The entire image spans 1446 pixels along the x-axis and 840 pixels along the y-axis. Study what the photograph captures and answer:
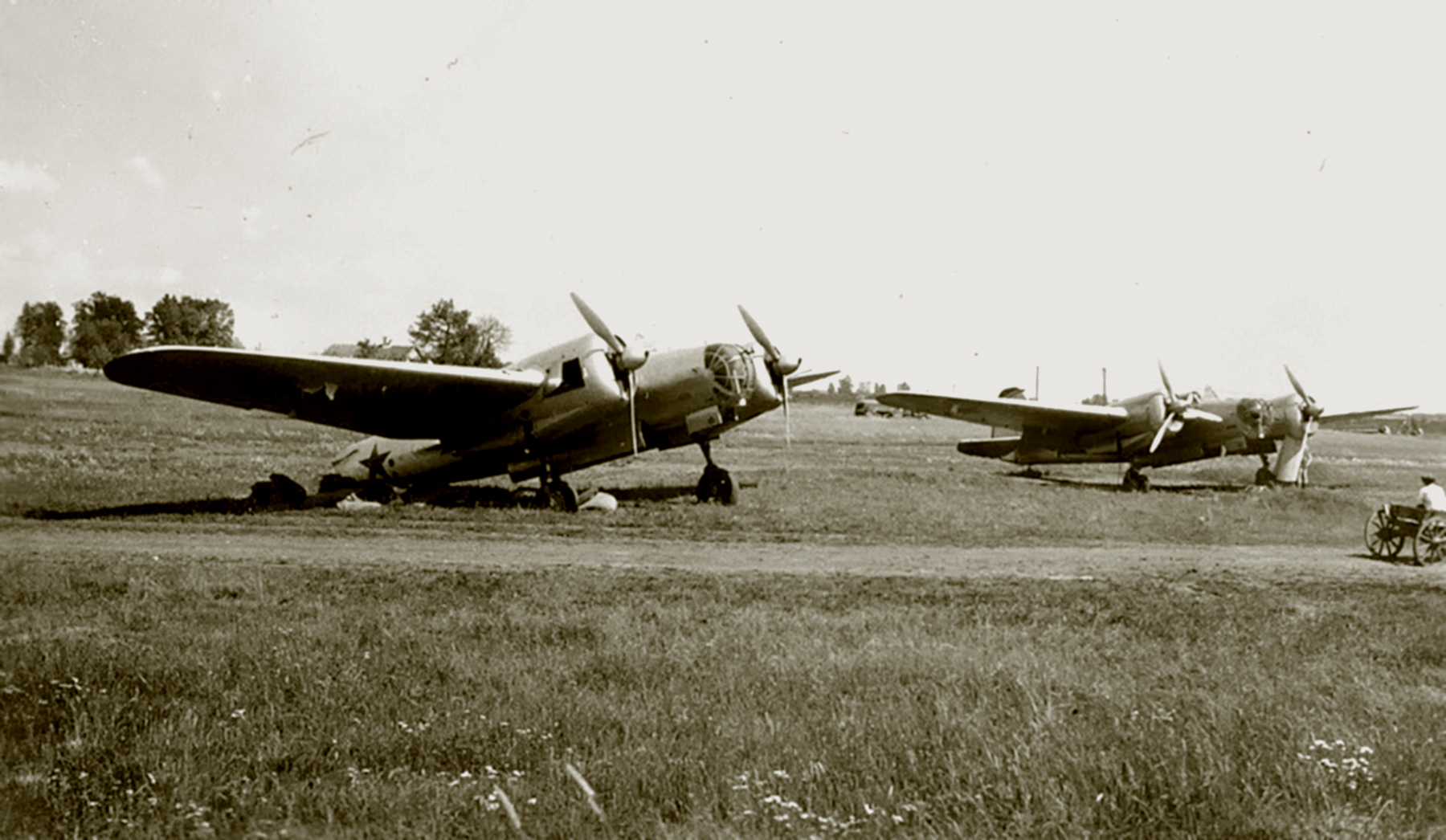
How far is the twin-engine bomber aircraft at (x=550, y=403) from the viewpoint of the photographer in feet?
56.9

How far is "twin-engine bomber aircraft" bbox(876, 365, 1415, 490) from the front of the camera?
28.4 metres

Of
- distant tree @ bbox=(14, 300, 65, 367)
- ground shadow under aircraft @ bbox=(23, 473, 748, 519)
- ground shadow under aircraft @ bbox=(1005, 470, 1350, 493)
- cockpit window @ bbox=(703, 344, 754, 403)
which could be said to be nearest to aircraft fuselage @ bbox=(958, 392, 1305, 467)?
ground shadow under aircraft @ bbox=(1005, 470, 1350, 493)

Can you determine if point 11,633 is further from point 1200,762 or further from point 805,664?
point 1200,762

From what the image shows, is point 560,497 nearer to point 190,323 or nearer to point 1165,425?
point 1165,425

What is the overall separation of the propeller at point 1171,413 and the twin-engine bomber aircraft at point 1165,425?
0.02m

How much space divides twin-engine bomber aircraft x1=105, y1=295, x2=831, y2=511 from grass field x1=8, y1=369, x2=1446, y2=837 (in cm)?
382

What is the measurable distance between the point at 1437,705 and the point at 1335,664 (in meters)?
1.14

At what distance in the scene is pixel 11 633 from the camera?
8.48 m

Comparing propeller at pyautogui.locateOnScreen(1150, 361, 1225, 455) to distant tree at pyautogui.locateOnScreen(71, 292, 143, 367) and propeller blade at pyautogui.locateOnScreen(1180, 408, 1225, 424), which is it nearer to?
propeller blade at pyautogui.locateOnScreen(1180, 408, 1225, 424)

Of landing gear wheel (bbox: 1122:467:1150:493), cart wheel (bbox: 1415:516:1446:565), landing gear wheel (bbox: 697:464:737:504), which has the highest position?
landing gear wheel (bbox: 697:464:737:504)

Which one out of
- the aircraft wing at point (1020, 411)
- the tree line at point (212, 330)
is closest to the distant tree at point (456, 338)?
the tree line at point (212, 330)

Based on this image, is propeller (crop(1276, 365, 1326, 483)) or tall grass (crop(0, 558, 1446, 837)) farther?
propeller (crop(1276, 365, 1326, 483))

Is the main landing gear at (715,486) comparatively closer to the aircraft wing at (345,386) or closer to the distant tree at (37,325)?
the aircraft wing at (345,386)

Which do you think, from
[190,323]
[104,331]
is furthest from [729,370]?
[190,323]
